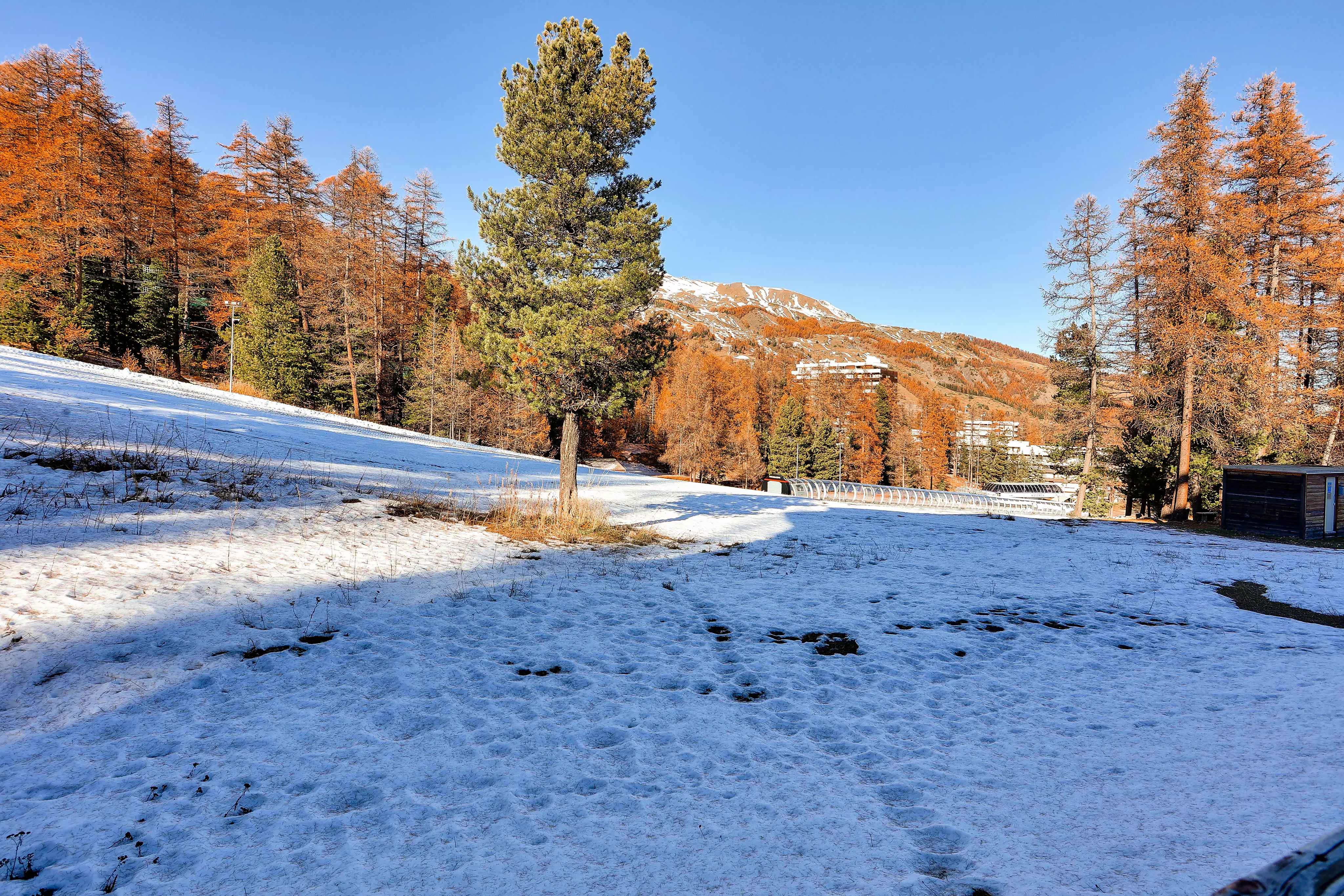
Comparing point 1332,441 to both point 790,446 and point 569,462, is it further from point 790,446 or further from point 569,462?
point 790,446

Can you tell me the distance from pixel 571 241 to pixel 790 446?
54455 millimetres

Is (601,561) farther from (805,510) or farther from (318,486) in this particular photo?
(805,510)

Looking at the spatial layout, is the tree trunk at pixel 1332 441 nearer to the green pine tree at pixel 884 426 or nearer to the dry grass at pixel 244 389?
the green pine tree at pixel 884 426

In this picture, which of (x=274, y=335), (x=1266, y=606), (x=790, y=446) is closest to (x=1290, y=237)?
(x=1266, y=606)

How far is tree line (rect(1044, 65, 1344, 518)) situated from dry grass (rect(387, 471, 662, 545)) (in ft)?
67.7

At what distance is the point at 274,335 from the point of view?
118ft

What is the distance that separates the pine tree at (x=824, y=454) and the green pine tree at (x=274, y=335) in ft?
170

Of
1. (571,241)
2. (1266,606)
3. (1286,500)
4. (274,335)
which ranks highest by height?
(274,335)

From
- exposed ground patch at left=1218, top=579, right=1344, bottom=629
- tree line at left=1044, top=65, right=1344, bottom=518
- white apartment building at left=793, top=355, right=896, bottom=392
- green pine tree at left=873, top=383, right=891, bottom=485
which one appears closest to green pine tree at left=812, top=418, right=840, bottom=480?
green pine tree at left=873, top=383, right=891, bottom=485

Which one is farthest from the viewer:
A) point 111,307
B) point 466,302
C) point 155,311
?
point 466,302

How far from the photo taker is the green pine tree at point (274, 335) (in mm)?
35562

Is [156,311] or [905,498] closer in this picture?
[905,498]

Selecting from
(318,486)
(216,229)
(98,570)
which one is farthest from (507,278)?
(216,229)

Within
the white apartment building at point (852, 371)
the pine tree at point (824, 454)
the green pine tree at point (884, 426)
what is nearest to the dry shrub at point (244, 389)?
the pine tree at point (824, 454)
